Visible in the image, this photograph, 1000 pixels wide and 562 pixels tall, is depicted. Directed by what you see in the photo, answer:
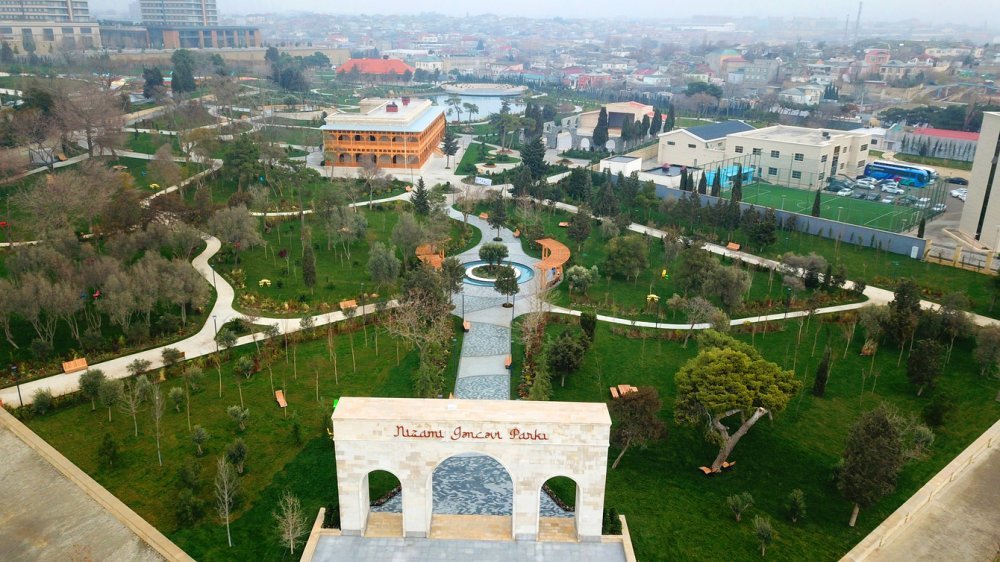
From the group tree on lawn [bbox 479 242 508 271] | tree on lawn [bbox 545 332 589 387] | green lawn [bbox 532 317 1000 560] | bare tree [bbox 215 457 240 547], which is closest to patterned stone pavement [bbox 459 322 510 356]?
green lawn [bbox 532 317 1000 560]

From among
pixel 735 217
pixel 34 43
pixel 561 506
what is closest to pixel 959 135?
pixel 735 217

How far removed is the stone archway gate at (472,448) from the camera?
1809 cm

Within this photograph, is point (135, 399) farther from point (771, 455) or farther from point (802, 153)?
point (802, 153)

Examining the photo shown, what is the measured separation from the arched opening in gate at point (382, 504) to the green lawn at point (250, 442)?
21 cm

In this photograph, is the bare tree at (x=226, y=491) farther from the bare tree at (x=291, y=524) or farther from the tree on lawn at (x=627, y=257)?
the tree on lawn at (x=627, y=257)

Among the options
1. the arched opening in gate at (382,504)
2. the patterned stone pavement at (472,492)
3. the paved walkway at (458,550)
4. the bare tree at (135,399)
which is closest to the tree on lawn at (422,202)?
the bare tree at (135,399)

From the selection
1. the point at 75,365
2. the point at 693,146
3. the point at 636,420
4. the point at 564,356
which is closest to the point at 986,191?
the point at 693,146

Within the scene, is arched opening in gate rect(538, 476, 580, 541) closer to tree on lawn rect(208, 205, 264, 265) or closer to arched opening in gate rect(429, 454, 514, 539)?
arched opening in gate rect(429, 454, 514, 539)

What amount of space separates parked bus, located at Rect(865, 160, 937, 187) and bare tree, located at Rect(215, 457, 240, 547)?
185ft

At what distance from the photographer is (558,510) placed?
67.9 ft

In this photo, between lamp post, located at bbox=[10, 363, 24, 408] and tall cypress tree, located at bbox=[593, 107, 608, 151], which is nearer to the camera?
lamp post, located at bbox=[10, 363, 24, 408]

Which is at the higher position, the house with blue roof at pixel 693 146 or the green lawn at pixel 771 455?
the house with blue roof at pixel 693 146

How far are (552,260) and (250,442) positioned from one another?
1880 centimetres

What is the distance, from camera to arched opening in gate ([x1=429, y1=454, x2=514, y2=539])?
63.1 ft
